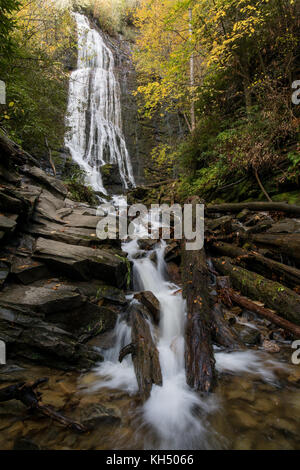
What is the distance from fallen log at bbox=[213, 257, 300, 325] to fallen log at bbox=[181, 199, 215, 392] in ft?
2.86

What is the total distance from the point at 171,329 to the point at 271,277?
7.51ft

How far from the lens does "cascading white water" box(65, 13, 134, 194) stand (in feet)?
53.9

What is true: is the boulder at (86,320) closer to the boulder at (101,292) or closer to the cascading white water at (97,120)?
the boulder at (101,292)

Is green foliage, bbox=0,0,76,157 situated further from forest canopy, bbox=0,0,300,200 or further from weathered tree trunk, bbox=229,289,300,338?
weathered tree trunk, bbox=229,289,300,338

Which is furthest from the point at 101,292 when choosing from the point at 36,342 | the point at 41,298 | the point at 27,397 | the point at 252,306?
the point at 252,306

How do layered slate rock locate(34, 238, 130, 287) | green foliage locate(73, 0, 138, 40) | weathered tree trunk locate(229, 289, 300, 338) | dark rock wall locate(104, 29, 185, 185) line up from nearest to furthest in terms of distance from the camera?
weathered tree trunk locate(229, 289, 300, 338) → layered slate rock locate(34, 238, 130, 287) → dark rock wall locate(104, 29, 185, 185) → green foliage locate(73, 0, 138, 40)

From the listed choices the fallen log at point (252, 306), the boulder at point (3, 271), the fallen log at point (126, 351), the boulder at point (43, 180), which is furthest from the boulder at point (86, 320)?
the boulder at point (43, 180)

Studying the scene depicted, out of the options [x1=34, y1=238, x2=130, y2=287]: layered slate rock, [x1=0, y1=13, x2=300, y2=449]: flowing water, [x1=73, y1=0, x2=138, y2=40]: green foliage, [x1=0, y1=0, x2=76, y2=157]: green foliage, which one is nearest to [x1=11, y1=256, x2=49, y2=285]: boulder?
[x1=34, y1=238, x2=130, y2=287]: layered slate rock

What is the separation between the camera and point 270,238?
4746mm

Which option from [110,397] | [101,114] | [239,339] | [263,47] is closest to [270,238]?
[239,339]

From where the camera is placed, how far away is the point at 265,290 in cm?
390

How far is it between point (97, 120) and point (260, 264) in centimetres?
2037

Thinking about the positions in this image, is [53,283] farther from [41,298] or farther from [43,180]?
[43,180]

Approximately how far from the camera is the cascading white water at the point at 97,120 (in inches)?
647
